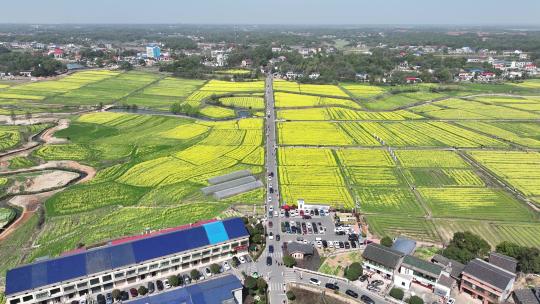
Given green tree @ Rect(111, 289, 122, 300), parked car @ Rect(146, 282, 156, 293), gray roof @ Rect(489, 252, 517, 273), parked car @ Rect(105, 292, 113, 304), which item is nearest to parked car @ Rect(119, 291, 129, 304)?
green tree @ Rect(111, 289, 122, 300)

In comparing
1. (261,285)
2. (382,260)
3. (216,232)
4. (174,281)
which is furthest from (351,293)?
(174,281)

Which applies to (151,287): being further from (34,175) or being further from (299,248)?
(34,175)

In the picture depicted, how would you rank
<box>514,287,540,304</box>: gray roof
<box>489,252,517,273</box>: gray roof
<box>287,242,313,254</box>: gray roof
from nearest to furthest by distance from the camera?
<box>514,287,540,304</box>: gray roof, <box>489,252,517,273</box>: gray roof, <box>287,242,313,254</box>: gray roof

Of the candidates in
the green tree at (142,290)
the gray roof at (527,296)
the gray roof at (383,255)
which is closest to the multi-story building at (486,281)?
the gray roof at (527,296)

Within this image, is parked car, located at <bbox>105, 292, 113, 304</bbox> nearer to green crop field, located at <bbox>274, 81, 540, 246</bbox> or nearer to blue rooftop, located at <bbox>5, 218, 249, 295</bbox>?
blue rooftop, located at <bbox>5, 218, 249, 295</bbox>

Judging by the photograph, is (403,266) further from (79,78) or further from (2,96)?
(79,78)

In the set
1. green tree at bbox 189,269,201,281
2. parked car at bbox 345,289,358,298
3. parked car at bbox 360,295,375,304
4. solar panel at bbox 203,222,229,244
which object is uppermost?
solar panel at bbox 203,222,229,244

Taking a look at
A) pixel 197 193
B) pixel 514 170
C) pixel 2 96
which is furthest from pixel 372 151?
pixel 2 96
